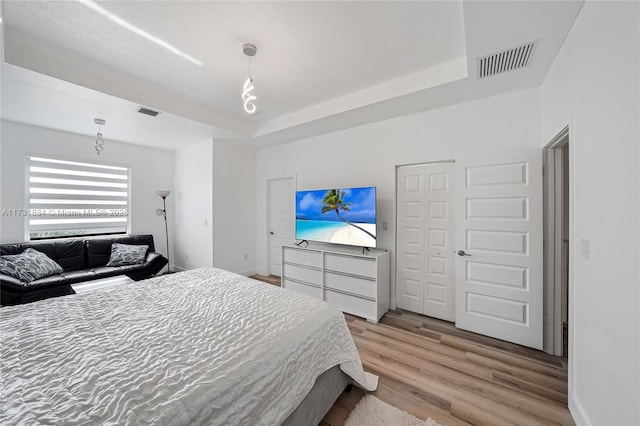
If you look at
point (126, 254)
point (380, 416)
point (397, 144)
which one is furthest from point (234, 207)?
point (380, 416)

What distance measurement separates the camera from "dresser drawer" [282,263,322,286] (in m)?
3.45

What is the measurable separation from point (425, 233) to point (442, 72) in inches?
70.6

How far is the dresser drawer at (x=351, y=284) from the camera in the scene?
296 centimetres

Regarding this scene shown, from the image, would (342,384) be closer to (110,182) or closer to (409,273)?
(409,273)

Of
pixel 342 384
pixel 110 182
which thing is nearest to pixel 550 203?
pixel 342 384

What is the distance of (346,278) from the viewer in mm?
3166

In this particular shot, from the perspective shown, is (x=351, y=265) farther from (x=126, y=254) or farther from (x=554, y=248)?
(x=126, y=254)

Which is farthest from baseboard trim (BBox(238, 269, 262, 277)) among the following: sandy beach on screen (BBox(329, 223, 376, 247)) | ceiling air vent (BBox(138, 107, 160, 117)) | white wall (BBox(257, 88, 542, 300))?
ceiling air vent (BBox(138, 107, 160, 117))

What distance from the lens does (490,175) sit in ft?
8.30

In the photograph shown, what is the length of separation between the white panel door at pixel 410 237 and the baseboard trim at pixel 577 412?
1.53m

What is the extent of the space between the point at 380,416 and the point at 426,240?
2016 mm

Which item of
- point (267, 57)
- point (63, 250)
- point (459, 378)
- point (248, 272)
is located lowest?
point (459, 378)

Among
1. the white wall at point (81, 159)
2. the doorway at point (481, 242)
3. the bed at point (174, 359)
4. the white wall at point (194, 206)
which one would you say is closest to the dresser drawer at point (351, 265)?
the doorway at point (481, 242)

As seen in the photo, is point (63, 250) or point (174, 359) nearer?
point (174, 359)
